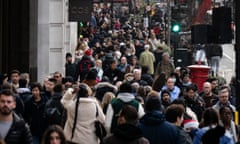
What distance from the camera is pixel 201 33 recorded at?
625 inches

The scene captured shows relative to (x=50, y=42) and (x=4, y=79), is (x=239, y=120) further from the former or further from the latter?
(x=50, y=42)

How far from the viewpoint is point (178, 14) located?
1852 inches

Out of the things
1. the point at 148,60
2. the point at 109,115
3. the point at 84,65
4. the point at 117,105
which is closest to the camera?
the point at 109,115

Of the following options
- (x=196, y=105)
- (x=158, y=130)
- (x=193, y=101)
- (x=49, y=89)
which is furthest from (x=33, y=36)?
(x=158, y=130)

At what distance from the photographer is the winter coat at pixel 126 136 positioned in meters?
11.0

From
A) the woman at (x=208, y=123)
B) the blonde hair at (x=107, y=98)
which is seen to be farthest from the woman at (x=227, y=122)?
the blonde hair at (x=107, y=98)

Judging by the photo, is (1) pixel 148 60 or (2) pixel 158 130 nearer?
(2) pixel 158 130

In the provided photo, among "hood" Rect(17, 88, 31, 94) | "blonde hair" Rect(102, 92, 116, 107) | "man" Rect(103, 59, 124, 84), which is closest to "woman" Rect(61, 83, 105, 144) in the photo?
"blonde hair" Rect(102, 92, 116, 107)

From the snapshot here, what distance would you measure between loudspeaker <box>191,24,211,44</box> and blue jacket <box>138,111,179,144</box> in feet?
11.6

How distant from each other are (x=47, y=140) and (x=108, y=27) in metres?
44.9

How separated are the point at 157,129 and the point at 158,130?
2 centimetres

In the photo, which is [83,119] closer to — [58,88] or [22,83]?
[58,88]

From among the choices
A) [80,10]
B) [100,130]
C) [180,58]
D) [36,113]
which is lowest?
[100,130]

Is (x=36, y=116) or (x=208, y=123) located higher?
(x=208, y=123)
